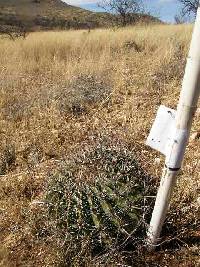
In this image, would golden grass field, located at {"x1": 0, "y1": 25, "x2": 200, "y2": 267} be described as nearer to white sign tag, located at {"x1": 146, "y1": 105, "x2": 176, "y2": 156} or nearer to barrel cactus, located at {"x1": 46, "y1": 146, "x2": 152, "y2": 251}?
barrel cactus, located at {"x1": 46, "y1": 146, "x2": 152, "y2": 251}

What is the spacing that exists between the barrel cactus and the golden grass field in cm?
10

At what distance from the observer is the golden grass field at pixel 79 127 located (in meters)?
3.37

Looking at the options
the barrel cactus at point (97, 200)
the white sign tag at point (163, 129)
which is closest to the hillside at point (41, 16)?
the barrel cactus at point (97, 200)

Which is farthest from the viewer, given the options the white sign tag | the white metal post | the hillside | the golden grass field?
the hillside

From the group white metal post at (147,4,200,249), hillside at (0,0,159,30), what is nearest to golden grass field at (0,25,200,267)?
white metal post at (147,4,200,249)

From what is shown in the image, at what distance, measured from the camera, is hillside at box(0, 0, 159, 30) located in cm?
4844

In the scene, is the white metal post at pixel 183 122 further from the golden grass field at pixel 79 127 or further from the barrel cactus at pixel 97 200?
the golden grass field at pixel 79 127

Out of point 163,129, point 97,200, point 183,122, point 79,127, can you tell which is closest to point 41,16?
point 79,127

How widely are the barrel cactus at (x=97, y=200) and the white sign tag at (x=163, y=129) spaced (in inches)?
22.6

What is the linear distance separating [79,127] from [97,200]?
8.45 ft

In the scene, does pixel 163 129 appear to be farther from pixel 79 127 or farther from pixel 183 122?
pixel 79 127

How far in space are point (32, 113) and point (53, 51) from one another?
5.59 meters

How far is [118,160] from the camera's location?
3.52 m

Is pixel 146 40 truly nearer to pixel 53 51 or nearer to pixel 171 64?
pixel 53 51
